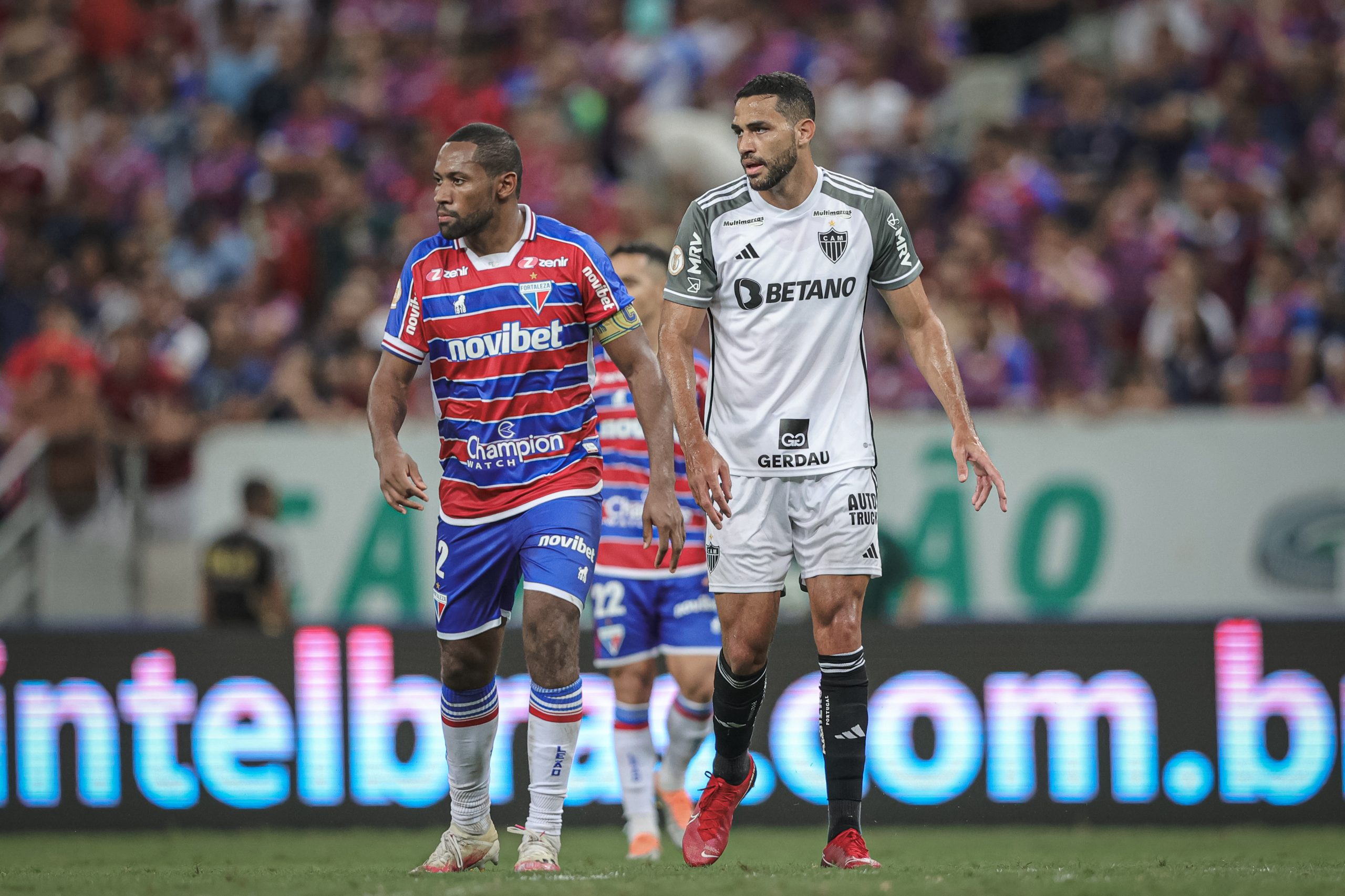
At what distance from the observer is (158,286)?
14.4 meters

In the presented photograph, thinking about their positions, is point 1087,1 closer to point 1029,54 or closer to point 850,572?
point 1029,54

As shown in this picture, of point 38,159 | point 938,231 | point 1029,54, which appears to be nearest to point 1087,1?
point 1029,54

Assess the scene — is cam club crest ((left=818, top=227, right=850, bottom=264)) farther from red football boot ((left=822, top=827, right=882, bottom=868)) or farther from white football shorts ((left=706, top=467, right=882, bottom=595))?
red football boot ((left=822, top=827, right=882, bottom=868))

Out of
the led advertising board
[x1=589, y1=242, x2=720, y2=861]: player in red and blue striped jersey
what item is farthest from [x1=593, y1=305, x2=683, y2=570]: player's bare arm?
the led advertising board

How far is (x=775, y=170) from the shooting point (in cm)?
634

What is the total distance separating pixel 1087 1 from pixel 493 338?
13.0 metres

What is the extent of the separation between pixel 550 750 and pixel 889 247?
7.84ft

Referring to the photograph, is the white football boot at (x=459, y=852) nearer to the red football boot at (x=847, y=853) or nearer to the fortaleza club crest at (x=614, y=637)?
the red football boot at (x=847, y=853)

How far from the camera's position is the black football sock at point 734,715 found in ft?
21.5

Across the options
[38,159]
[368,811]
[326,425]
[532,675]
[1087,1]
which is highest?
[1087,1]

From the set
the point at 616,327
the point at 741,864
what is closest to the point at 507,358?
the point at 616,327

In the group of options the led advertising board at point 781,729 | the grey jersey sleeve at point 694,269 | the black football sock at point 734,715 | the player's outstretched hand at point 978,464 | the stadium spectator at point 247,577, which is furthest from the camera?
the stadium spectator at point 247,577

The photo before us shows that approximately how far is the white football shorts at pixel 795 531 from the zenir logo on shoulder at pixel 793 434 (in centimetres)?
13

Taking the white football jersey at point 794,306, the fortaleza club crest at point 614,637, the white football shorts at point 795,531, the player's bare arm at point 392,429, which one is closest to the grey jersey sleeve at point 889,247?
the white football jersey at point 794,306
